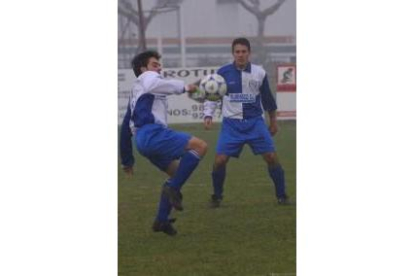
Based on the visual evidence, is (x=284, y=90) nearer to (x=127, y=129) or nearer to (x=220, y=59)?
(x=220, y=59)

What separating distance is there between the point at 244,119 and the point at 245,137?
0.13 m

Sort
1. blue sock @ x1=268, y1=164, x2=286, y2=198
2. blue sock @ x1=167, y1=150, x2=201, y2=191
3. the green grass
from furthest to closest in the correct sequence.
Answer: blue sock @ x1=268, y1=164, x2=286, y2=198
blue sock @ x1=167, y1=150, x2=201, y2=191
the green grass

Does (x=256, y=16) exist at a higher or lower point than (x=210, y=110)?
higher

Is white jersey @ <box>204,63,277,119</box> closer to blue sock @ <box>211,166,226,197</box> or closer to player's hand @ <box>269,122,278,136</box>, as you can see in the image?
player's hand @ <box>269,122,278,136</box>

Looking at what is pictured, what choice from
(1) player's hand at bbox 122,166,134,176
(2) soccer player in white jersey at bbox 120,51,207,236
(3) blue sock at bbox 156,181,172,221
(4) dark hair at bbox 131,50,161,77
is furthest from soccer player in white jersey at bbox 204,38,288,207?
(1) player's hand at bbox 122,166,134,176

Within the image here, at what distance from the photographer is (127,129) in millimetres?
8484

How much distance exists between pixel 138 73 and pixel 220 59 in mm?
590

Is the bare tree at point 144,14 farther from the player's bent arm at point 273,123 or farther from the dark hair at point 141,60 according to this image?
the player's bent arm at point 273,123

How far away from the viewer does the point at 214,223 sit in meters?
8.65

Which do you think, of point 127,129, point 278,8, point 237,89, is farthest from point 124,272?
point 278,8

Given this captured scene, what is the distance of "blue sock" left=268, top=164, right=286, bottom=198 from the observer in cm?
859

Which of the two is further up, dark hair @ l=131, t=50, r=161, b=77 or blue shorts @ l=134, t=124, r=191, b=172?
dark hair @ l=131, t=50, r=161, b=77

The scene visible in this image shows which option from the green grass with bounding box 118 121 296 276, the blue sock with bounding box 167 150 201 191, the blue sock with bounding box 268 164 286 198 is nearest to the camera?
the green grass with bounding box 118 121 296 276

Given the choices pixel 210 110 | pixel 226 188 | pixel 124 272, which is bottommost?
pixel 124 272
